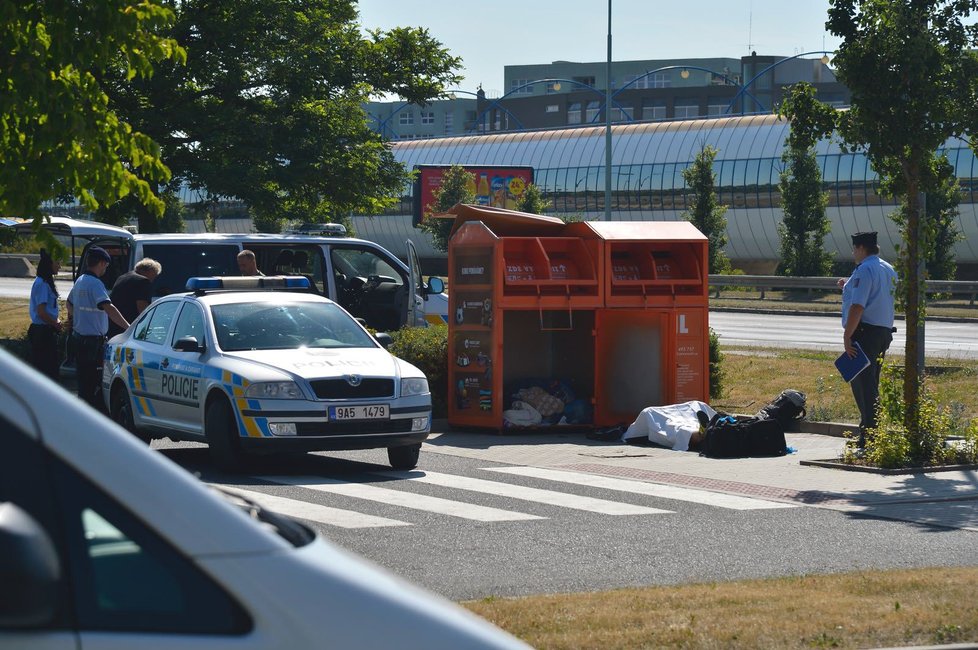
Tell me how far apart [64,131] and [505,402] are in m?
8.05

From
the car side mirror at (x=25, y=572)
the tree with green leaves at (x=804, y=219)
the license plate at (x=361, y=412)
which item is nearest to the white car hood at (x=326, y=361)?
the license plate at (x=361, y=412)

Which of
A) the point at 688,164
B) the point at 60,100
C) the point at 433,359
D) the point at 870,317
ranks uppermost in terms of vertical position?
the point at 688,164

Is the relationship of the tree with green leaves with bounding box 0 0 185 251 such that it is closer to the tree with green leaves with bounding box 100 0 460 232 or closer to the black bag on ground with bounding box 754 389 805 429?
the black bag on ground with bounding box 754 389 805 429

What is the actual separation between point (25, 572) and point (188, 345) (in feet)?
33.3

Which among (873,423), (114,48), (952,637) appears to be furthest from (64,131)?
(873,423)

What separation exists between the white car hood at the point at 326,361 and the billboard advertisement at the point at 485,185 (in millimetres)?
53676

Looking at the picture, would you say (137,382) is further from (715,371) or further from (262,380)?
(715,371)

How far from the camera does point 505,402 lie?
15.7m

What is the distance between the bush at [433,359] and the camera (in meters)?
16.1

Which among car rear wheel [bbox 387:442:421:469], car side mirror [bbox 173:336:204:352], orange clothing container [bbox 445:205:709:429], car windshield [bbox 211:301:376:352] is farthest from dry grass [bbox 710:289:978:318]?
car side mirror [bbox 173:336:204:352]

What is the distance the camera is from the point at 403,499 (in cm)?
1055

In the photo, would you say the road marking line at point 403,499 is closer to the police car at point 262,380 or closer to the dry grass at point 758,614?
the police car at point 262,380

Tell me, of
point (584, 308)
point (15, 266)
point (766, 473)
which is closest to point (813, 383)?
point (584, 308)

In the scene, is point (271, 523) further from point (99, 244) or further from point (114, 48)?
point (99, 244)
